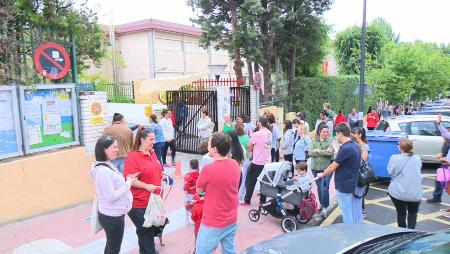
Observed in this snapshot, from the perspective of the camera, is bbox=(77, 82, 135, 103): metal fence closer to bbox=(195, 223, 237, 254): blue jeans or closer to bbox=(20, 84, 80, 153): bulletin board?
bbox=(20, 84, 80, 153): bulletin board

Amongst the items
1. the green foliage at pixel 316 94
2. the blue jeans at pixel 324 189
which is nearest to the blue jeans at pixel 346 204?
the blue jeans at pixel 324 189

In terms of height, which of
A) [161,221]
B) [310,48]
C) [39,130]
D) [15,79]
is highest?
[310,48]

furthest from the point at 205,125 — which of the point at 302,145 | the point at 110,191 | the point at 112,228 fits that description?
the point at 110,191

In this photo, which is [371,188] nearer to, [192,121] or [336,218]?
[336,218]

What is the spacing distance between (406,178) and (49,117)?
5878mm

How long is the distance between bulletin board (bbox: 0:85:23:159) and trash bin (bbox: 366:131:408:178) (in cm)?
743

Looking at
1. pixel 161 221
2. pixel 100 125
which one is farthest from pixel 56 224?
pixel 161 221

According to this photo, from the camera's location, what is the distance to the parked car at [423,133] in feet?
34.0

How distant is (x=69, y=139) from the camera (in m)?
7.00

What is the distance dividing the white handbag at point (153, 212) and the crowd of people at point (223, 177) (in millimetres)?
68

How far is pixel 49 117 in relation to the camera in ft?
21.9

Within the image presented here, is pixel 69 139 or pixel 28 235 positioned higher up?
pixel 69 139

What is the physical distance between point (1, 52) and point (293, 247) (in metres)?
5.45

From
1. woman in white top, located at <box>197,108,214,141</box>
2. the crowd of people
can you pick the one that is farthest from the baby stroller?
woman in white top, located at <box>197,108,214,141</box>
